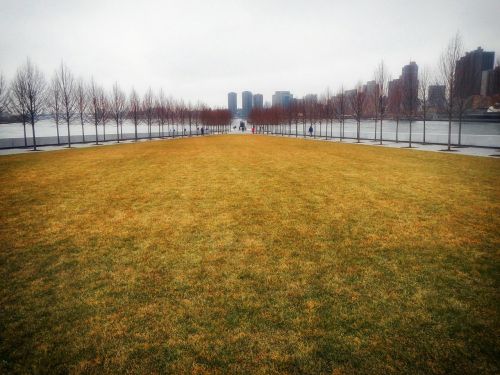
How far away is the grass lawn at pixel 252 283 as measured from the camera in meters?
3.45

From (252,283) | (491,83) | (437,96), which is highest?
(491,83)

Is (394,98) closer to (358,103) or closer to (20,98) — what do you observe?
(358,103)

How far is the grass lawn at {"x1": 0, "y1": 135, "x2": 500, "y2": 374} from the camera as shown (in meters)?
3.45

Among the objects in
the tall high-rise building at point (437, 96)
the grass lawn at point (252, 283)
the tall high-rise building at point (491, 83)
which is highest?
the tall high-rise building at point (491, 83)

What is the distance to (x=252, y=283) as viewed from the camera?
5.02m

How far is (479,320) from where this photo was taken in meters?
3.98

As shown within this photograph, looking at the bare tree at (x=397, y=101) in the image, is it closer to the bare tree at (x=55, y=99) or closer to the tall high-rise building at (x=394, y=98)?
the tall high-rise building at (x=394, y=98)

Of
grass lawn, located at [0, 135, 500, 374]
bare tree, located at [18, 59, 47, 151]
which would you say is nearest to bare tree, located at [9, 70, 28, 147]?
bare tree, located at [18, 59, 47, 151]

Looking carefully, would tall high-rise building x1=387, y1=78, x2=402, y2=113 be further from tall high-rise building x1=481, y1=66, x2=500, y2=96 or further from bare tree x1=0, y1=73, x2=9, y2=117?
bare tree x1=0, y1=73, x2=9, y2=117

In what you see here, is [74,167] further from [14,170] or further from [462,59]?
[462,59]

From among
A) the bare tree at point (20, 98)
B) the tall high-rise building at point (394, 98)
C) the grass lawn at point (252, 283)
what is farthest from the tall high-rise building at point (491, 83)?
the bare tree at point (20, 98)

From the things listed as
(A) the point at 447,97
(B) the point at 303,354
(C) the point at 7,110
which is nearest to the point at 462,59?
(A) the point at 447,97

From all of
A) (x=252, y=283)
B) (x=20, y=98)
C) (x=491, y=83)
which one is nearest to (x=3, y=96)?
(x=20, y=98)

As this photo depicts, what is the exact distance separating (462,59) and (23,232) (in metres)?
35.1
